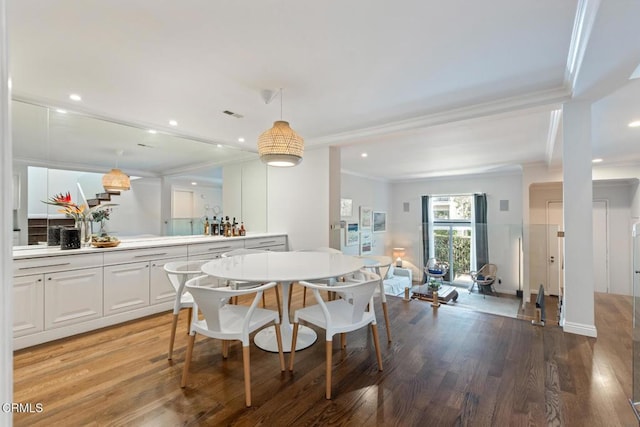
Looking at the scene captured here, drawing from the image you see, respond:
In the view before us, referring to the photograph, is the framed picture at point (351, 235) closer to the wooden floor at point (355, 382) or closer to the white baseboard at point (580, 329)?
the wooden floor at point (355, 382)

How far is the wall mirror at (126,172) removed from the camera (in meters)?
2.97

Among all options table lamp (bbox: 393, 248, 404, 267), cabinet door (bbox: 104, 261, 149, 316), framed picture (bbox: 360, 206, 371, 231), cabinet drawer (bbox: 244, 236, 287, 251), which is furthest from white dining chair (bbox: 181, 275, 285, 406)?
framed picture (bbox: 360, 206, 371, 231)

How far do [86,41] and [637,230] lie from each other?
162 inches

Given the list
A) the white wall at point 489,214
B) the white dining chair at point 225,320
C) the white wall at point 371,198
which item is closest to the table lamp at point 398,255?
the white wall at point 489,214

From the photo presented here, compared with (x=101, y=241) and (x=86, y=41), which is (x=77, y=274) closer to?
(x=101, y=241)

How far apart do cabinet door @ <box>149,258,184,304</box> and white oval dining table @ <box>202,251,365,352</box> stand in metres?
1.28

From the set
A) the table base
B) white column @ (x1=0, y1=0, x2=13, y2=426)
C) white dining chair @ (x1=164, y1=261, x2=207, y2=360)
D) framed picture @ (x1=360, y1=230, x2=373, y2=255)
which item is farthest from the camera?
framed picture @ (x1=360, y1=230, x2=373, y2=255)

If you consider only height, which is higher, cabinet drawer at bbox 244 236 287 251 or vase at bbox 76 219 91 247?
vase at bbox 76 219 91 247

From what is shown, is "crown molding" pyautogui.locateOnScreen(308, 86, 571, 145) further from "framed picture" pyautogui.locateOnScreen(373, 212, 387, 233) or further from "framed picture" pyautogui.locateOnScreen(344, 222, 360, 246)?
"framed picture" pyautogui.locateOnScreen(373, 212, 387, 233)

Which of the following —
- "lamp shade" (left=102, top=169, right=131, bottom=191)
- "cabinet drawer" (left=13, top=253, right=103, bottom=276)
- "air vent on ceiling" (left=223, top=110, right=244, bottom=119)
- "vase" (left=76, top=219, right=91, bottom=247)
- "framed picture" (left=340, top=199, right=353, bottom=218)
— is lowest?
"cabinet drawer" (left=13, top=253, right=103, bottom=276)

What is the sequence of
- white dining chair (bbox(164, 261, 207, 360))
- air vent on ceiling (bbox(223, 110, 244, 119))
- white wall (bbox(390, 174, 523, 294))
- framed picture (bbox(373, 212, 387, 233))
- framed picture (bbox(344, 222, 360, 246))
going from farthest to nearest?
framed picture (bbox(373, 212, 387, 233))
framed picture (bbox(344, 222, 360, 246))
white wall (bbox(390, 174, 523, 294))
air vent on ceiling (bbox(223, 110, 244, 119))
white dining chair (bbox(164, 261, 207, 360))

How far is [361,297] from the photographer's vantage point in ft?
6.64

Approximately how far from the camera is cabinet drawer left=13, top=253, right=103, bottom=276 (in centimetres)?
259

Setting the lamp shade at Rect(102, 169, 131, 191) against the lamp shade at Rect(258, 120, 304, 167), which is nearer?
the lamp shade at Rect(258, 120, 304, 167)
